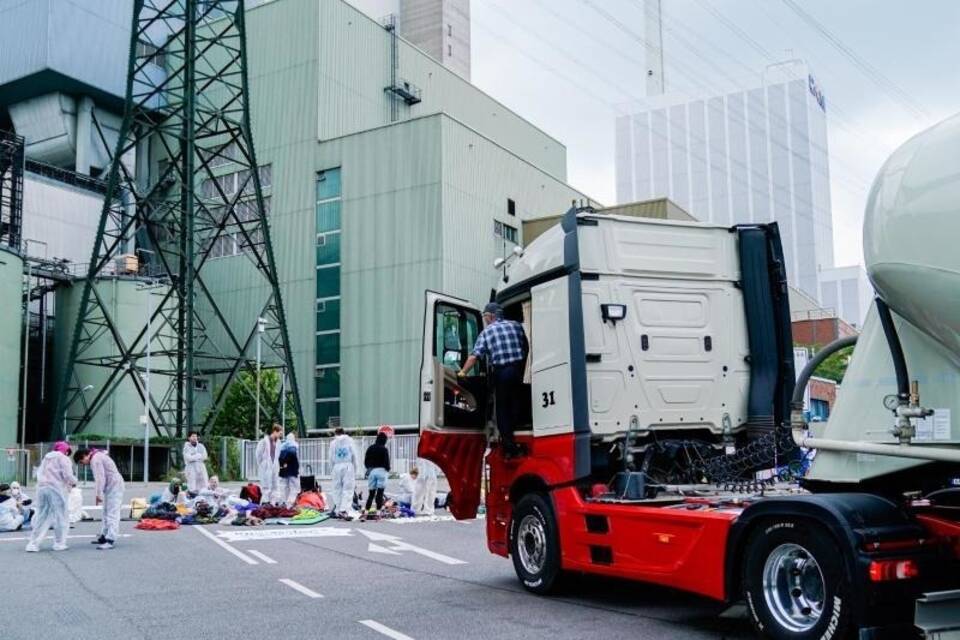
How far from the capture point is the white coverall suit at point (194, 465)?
2477 centimetres

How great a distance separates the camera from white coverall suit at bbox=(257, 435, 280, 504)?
22.8 meters

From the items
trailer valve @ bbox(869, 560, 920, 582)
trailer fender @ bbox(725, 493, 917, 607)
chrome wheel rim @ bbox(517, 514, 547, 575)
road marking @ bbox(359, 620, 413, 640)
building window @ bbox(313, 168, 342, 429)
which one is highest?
building window @ bbox(313, 168, 342, 429)

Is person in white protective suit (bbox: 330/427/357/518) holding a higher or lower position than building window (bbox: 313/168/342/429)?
lower

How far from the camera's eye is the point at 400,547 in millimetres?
14375

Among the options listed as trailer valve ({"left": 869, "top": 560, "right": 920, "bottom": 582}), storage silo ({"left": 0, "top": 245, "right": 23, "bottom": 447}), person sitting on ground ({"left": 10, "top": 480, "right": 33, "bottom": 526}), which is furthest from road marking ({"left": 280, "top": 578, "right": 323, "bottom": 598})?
storage silo ({"left": 0, "top": 245, "right": 23, "bottom": 447})

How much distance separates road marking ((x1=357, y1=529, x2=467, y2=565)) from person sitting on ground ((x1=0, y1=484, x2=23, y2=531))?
638cm

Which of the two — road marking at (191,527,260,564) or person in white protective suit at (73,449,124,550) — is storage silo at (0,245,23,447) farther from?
person in white protective suit at (73,449,124,550)

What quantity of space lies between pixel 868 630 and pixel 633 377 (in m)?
3.65

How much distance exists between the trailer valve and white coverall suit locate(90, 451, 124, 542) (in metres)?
12.2

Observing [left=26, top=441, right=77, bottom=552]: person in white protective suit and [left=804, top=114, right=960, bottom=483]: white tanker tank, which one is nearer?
[left=804, top=114, right=960, bottom=483]: white tanker tank

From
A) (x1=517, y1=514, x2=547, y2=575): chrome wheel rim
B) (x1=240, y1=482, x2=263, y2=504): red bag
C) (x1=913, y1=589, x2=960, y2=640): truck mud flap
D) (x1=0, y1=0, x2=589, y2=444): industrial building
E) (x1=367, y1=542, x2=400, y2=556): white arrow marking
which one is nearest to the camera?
(x1=913, y1=589, x2=960, y2=640): truck mud flap

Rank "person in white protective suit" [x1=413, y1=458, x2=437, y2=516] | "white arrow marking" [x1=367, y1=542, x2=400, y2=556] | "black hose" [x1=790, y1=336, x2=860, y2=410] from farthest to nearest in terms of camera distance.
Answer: "person in white protective suit" [x1=413, y1=458, x2=437, y2=516] < "white arrow marking" [x1=367, y1=542, x2=400, y2=556] < "black hose" [x1=790, y1=336, x2=860, y2=410]

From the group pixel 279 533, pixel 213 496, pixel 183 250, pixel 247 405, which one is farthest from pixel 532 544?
pixel 247 405

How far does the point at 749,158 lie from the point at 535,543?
15476 centimetres
